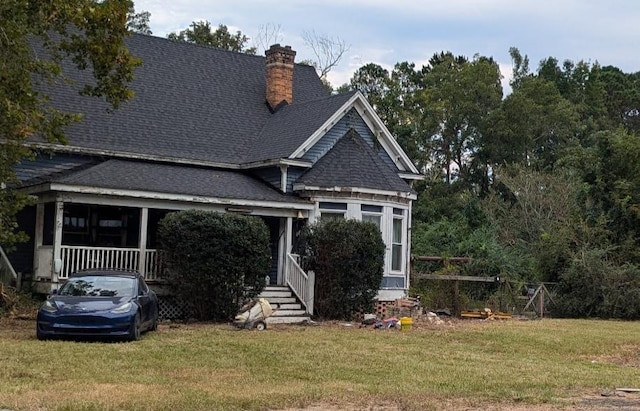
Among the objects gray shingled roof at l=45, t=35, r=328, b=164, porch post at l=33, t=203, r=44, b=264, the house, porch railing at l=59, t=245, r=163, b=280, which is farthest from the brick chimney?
porch post at l=33, t=203, r=44, b=264

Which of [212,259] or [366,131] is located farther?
[366,131]

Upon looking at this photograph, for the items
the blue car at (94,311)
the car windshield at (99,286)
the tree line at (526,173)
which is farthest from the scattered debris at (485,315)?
the car windshield at (99,286)

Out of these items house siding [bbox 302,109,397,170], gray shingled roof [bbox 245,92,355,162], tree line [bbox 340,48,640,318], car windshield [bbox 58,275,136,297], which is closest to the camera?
car windshield [bbox 58,275,136,297]

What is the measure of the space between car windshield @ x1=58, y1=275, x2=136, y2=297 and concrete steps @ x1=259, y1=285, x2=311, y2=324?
214 inches

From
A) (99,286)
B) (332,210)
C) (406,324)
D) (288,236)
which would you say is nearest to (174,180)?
(288,236)

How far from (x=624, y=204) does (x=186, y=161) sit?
17770mm

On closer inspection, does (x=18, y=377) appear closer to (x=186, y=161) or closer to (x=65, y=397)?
(x=65, y=397)

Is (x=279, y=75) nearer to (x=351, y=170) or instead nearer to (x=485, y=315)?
(x=351, y=170)

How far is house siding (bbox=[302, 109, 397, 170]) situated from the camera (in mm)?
26203

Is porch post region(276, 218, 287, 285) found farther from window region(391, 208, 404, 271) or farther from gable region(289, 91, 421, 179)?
window region(391, 208, 404, 271)

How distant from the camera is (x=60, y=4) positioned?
669 inches

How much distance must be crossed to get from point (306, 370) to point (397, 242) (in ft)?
46.8

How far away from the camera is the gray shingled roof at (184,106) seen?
82.2 feet

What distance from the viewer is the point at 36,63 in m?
17.6
